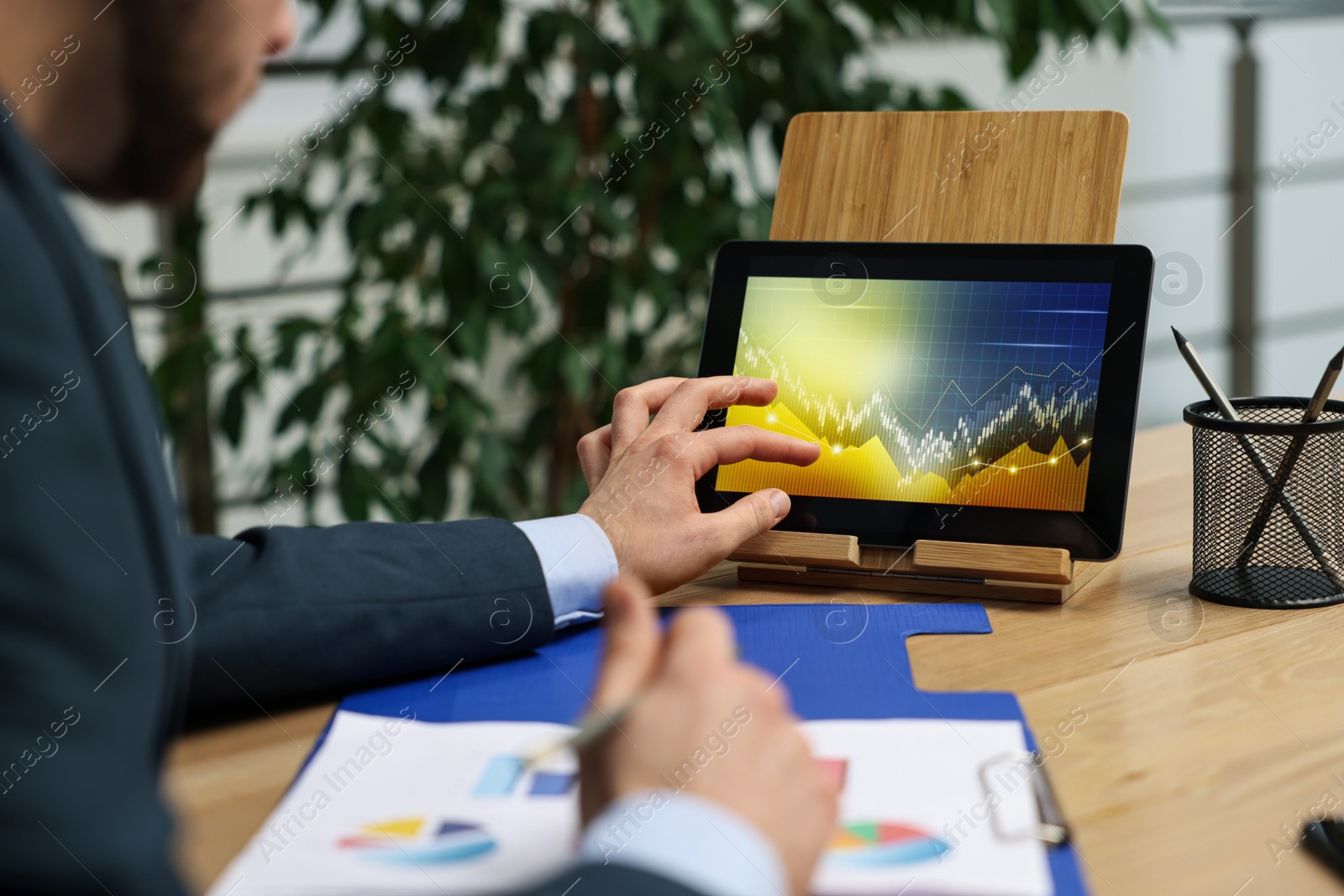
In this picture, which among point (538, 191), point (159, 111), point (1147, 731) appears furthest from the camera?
point (538, 191)

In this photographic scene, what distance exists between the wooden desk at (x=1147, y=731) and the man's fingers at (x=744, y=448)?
10 centimetres

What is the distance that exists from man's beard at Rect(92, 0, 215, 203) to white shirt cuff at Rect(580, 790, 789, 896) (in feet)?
1.06

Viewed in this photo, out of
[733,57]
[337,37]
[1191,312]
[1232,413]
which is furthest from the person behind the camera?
[1191,312]

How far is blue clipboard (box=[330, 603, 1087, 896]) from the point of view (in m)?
0.64

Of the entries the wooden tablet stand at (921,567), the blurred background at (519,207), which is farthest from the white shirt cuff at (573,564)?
the blurred background at (519,207)

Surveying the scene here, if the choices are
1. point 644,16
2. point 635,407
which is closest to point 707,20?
point 644,16

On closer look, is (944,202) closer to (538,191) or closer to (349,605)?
(349,605)

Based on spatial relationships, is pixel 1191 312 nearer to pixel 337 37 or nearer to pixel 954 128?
pixel 337 37

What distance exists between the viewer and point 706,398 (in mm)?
869

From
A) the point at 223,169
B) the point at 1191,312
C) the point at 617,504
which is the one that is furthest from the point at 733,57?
the point at 1191,312

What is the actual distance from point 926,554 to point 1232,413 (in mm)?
221

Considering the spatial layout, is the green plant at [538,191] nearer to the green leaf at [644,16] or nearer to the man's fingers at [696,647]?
the green leaf at [644,16]

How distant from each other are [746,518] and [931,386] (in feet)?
0.54

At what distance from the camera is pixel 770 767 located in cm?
43
